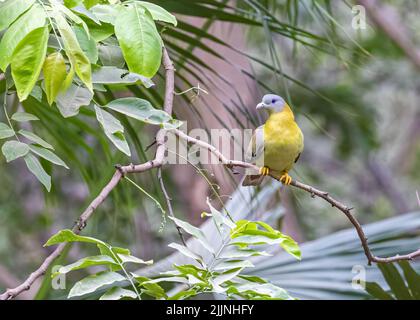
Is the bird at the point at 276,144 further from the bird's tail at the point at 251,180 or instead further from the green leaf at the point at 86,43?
the green leaf at the point at 86,43

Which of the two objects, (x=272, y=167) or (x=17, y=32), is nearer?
(x=17, y=32)

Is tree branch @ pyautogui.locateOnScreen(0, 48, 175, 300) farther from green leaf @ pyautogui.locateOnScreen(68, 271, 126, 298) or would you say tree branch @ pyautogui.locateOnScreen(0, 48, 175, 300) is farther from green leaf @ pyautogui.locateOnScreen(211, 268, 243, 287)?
green leaf @ pyautogui.locateOnScreen(211, 268, 243, 287)

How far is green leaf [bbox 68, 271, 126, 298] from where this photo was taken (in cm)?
108

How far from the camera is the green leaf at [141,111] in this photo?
1191 mm

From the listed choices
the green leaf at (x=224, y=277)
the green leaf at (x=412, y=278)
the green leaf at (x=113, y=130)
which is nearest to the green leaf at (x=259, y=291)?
the green leaf at (x=224, y=277)

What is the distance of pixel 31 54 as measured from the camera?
104cm

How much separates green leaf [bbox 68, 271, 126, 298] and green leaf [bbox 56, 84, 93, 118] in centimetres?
27

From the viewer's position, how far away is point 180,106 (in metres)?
2.03

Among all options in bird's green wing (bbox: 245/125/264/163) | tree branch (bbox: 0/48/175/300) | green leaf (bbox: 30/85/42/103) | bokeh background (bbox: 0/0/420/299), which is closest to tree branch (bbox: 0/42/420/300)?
tree branch (bbox: 0/48/175/300)

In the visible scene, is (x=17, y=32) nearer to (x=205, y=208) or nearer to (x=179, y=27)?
(x=179, y=27)

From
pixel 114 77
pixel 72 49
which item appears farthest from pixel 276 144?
pixel 72 49

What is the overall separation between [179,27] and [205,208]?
2.39 meters

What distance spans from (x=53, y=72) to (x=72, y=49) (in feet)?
0.29
